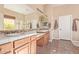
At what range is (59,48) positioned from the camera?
1454 millimetres

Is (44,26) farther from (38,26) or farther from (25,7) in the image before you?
(25,7)

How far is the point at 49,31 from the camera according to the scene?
1.53 meters

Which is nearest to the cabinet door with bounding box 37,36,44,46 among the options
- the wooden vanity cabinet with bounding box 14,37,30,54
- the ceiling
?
the wooden vanity cabinet with bounding box 14,37,30,54

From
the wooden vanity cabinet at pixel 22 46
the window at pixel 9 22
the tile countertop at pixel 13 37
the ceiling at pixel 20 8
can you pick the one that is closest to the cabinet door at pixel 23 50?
the wooden vanity cabinet at pixel 22 46

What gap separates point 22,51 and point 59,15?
68cm

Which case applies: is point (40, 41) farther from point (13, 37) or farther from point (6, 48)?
point (6, 48)

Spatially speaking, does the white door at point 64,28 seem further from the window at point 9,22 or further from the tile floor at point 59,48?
the window at point 9,22

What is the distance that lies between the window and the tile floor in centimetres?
47

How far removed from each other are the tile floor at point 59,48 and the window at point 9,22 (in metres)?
0.47
